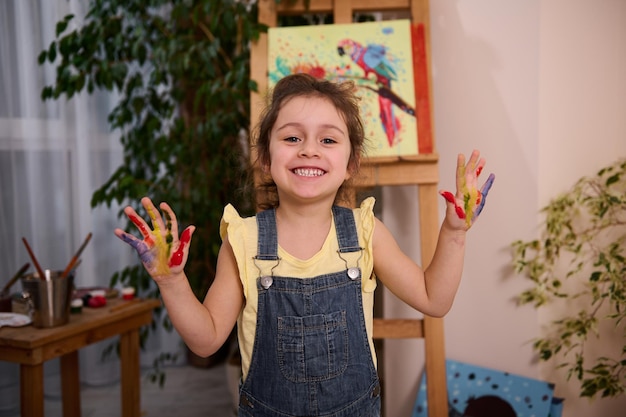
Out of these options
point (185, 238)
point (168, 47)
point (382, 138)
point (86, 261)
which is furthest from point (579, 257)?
point (86, 261)

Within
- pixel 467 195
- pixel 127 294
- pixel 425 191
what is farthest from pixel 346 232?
pixel 127 294

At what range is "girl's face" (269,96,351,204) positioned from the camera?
112 cm

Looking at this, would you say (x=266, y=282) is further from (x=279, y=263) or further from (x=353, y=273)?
(x=353, y=273)

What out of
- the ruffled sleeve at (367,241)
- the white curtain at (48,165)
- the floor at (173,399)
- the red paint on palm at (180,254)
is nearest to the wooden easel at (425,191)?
the ruffled sleeve at (367,241)

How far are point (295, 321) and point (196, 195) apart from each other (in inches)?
48.3

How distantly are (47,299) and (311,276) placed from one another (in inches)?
37.3

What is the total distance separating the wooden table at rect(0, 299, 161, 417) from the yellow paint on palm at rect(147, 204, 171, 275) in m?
0.82

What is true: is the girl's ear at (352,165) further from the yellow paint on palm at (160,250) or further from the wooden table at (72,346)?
the wooden table at (72,346)

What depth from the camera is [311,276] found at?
1141mm

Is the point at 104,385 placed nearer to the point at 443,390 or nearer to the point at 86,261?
the point at 86,261

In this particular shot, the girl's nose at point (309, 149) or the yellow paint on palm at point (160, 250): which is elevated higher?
the girl's nose at point (309, 149)

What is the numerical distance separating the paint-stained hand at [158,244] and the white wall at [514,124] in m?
1.18

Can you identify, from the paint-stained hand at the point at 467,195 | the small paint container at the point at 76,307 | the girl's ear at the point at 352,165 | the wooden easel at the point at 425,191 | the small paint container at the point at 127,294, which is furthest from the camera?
the small paint container at the point at 127,294

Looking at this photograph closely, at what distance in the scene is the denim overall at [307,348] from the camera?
111cm
